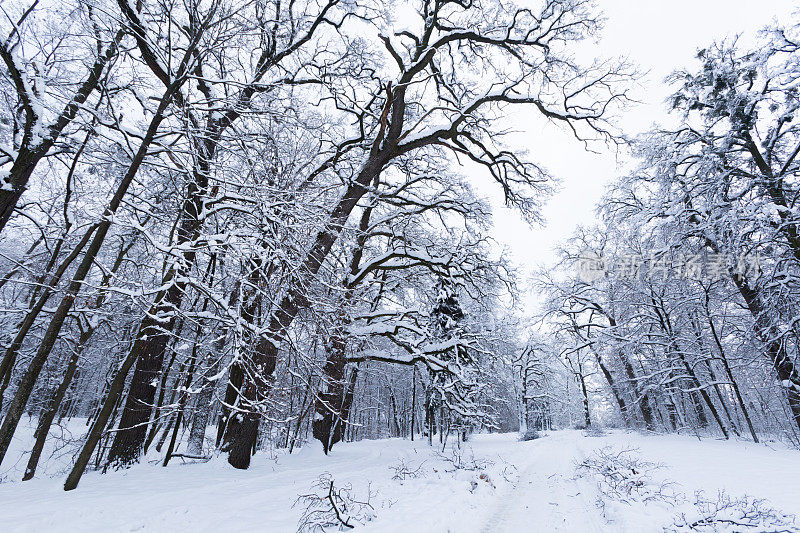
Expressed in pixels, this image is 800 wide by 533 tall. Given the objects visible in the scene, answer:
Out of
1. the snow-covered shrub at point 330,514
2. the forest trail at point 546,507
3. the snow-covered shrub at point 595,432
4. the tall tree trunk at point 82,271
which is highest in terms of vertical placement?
the tall tree trunk at point 82,271

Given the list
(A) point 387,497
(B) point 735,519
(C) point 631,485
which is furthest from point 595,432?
(A) point 387,497

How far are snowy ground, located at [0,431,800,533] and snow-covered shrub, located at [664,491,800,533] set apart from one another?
31 centimetres

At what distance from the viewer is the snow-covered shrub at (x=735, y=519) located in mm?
3805

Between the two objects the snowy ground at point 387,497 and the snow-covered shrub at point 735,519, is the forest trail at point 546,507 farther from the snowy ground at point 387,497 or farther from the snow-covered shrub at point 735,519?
the snow-covered shrub at point 735,519

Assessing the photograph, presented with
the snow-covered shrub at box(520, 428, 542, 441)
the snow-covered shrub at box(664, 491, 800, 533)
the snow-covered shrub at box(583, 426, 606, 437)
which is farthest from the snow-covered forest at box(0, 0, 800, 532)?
the snow-covered shrub at box(520, 428, 542, 441)

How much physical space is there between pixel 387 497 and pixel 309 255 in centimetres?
432

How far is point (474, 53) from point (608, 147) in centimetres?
478

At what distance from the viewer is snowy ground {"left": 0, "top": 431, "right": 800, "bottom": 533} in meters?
4.08

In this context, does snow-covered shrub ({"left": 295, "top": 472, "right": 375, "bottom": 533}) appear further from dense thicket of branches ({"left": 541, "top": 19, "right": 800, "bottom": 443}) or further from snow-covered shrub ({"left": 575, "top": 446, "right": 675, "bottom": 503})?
dense thicket of branches ({"left": 541, "top": 19, "right": 800, "bottom": 443})

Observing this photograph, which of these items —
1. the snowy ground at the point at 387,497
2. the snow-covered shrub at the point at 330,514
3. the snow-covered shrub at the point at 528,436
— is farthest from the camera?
the snow-covered shrub at the point at 528,436

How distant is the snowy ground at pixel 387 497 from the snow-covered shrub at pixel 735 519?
310mm

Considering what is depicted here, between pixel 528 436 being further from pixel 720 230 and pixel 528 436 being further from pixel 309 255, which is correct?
pixel 309 255

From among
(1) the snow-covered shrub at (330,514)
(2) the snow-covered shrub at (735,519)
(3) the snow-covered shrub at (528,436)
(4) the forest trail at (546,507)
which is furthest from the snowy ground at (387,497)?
(3) the snow-covered shrub at (528,436)

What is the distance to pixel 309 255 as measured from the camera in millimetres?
5758
